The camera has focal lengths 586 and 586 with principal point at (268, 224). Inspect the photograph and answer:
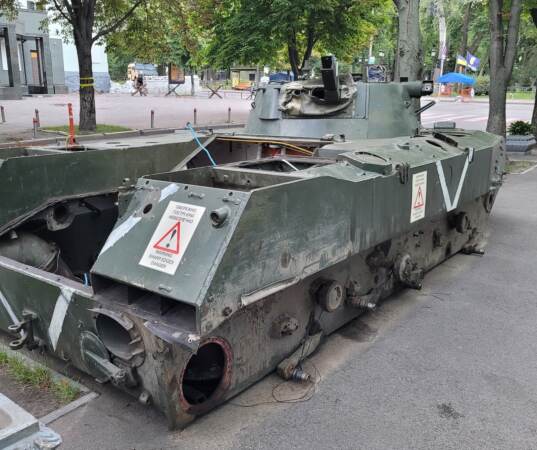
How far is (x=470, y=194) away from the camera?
19.2 ft

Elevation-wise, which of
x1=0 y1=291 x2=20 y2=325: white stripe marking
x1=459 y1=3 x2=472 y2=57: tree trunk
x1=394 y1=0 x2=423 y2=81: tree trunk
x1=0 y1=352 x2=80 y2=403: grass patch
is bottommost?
x1=0 y1=352 x2=80 y2=403: grass patch

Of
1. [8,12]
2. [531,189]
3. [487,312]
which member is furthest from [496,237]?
[8,12]

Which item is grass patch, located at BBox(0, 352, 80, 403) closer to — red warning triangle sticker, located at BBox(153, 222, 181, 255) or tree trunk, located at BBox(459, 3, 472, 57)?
red warning triangle sticker, located at BBox(153, 222, 181, 255)

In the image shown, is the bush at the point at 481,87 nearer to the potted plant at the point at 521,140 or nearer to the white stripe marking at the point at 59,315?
the potted plant at the point at 521,140

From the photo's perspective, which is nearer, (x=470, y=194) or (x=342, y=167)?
(x=342, y=167)

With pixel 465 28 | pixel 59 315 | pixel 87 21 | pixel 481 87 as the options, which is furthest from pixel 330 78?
pixel 481 87

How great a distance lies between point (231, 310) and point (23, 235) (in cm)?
229

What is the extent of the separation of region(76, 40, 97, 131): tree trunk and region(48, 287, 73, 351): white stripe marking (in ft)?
42.1

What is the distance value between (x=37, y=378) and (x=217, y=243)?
5.62 feet

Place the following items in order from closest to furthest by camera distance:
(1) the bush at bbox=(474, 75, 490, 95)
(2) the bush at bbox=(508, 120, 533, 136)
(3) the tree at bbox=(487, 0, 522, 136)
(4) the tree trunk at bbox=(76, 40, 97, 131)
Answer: (3) the tree at bbox=(487, 0, 522, 136), (4) the tree trunk at bbox=(76, 40, 97, 131), (2) the bush at bbox=(508, 120, 533, 136), (1) the bush at bbox=(474, 75, 490, 95)

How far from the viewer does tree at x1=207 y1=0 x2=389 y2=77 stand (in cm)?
1566

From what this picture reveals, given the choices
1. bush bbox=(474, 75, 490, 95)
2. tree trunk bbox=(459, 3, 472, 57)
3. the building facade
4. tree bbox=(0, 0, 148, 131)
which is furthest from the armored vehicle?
bush bbox=(474, 75, 490, 95)

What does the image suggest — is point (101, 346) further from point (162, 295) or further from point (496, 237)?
point (496, 237)

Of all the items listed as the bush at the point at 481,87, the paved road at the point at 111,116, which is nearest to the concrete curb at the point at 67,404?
the paved road at the point at 111,116
